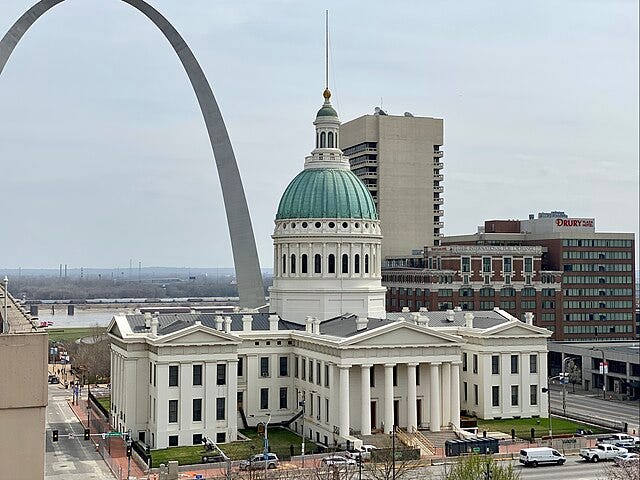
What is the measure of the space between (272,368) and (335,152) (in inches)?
1073

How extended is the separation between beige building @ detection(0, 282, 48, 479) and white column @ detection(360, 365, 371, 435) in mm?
61728

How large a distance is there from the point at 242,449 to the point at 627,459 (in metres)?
31.2

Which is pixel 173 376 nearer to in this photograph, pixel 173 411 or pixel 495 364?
pixel 173 411

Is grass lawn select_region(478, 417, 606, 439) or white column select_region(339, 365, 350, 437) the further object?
grass lawn select_region(478, 417, 606, 439)

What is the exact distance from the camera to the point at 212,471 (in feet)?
227

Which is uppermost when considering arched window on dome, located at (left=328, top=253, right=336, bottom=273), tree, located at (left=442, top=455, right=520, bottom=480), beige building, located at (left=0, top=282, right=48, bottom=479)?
arched window on dome, located at (left=328, top=253, right=336, bottom=273)

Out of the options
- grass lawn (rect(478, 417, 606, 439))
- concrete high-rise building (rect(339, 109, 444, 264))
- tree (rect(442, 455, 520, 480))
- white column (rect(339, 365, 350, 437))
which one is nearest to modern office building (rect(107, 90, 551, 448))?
white column (rect(339, 365, 350, 437))

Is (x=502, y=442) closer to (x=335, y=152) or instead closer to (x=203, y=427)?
(x=203, y=427)

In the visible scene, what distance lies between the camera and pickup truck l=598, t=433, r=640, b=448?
250 feet

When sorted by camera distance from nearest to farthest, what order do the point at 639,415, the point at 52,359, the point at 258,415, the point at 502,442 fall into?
the point at 502,442
the point at 258,415
the point at 639,415
the point at 52,359

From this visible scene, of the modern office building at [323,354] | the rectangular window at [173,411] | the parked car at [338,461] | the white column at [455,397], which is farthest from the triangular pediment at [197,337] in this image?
the white column at [455,397]

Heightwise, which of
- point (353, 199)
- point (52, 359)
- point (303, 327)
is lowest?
point (52, 359)

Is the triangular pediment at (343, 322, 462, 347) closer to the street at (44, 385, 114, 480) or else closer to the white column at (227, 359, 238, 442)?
the white column at (227, 359, 238, 442)

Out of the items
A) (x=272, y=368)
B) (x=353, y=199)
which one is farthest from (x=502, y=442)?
(x=353, y=199)
